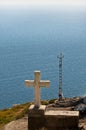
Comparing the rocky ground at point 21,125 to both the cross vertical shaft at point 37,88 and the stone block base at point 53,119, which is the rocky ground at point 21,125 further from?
the cross vertical shaft at point 37,88

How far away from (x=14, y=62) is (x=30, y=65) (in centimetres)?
1039

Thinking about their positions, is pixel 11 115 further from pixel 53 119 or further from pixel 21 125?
pixel 53 119

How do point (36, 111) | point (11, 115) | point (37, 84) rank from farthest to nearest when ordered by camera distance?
point (11, 115) < point (37, 84) < point (36, 111)

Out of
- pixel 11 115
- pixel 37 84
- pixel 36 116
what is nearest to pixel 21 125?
pixel 36 116

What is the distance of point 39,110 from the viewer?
13797mm

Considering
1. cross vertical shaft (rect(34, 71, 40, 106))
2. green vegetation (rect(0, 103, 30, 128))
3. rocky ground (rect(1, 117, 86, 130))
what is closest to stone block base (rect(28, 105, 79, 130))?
cross vertical shaft (rect(34, 71, 40, 106))

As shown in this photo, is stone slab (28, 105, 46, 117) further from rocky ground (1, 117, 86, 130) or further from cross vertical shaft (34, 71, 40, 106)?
rocky ground (1, 117, 86, 130)

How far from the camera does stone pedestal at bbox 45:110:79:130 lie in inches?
537

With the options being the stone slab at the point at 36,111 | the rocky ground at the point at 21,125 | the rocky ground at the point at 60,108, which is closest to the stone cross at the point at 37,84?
the stone slab at the point at 36,111

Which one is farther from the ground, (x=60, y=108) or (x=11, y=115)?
(x=60, y=108)

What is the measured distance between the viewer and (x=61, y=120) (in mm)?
13703

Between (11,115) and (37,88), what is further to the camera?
(11,115)

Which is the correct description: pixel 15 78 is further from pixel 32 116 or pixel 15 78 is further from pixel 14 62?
pixel 32 116

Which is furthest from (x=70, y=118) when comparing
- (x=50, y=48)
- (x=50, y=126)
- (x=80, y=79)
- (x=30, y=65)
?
(x=50, y=48)
